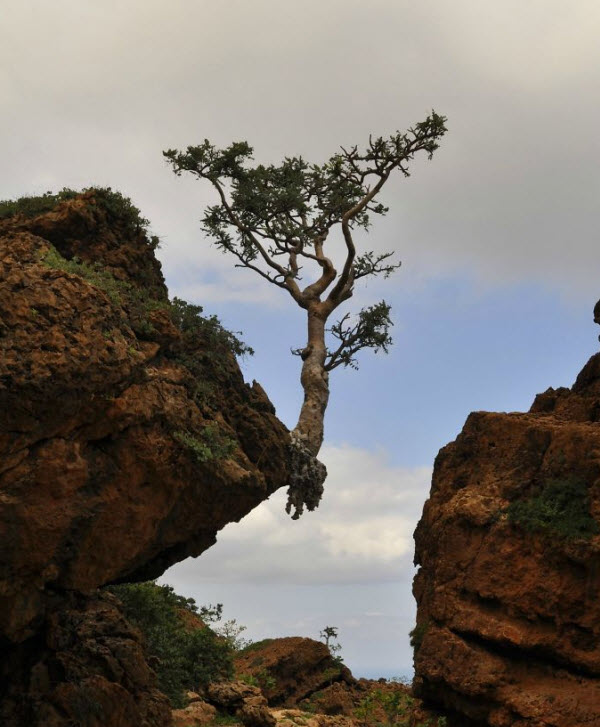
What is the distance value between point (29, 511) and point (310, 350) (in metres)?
13.3

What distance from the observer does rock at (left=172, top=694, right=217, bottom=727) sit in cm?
1821

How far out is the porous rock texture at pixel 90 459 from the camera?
48.9 ft

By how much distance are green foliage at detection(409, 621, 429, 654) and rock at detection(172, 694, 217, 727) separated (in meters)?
4.87

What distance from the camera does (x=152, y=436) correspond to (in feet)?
56.2

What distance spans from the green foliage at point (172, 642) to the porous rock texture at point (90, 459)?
169 cm

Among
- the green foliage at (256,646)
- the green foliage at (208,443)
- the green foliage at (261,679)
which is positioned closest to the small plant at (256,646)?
the green foliage at (256,646)

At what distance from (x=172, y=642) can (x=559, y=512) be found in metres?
10.5

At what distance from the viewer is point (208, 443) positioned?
725 inches

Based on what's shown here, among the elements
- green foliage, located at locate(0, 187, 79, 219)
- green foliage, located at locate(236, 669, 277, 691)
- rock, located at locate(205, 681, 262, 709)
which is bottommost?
rock, located at locate(205, 681, 262, 709)

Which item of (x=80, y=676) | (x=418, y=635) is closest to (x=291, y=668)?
(x=418, y=635)

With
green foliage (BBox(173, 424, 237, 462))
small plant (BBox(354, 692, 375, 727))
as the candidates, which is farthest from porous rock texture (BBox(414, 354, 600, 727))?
green foliage (BBox(173, 424, 237, 462))

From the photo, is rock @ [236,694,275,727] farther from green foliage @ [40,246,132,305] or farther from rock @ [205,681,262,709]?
green foliage @ [40,246,132,305]

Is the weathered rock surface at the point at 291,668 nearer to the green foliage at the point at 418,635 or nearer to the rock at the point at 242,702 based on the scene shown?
the rock at the point at 242,702

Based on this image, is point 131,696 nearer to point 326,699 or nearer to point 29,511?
point 29,511
